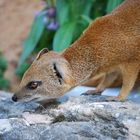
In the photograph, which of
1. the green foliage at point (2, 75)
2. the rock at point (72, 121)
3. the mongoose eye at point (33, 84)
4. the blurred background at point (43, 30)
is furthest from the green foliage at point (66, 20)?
the mongoose eye at point (33, 84)

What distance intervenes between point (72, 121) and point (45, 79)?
371 mm

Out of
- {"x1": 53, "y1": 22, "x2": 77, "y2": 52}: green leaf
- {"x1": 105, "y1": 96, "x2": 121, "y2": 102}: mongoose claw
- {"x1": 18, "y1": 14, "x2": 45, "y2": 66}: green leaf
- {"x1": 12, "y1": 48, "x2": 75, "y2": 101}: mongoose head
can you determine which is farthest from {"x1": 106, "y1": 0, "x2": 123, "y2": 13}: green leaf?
{"x1": 12, "y1": 48, "x2": 75, "y2": 101}: mongoose head

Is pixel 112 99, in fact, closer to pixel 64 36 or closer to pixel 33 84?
pixel 33 84

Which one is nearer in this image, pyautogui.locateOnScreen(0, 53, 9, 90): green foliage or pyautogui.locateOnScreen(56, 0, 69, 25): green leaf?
pyautogui.locateOnScreen(56, 0, 69, 25): green leaf

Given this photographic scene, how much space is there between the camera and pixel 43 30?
703 centimetres

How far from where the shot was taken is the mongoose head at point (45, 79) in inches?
159

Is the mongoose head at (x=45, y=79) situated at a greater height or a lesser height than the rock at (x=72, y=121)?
greater

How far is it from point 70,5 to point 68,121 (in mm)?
2768

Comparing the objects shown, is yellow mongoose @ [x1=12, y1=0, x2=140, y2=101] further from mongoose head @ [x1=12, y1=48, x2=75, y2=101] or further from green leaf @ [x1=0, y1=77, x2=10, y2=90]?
green leaf @ [x1=0, y1=77, x2=10, y2=90]

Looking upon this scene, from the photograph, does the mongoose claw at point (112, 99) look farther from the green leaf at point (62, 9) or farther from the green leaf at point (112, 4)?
the green leaf at point (62, 9)

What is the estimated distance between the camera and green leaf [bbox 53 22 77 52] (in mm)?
6215

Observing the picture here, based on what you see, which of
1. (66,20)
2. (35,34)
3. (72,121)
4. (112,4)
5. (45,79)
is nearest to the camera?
(72,121)

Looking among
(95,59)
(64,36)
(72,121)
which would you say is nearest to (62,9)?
(64,36)

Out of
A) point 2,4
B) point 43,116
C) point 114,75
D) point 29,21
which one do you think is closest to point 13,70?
point 29,21
